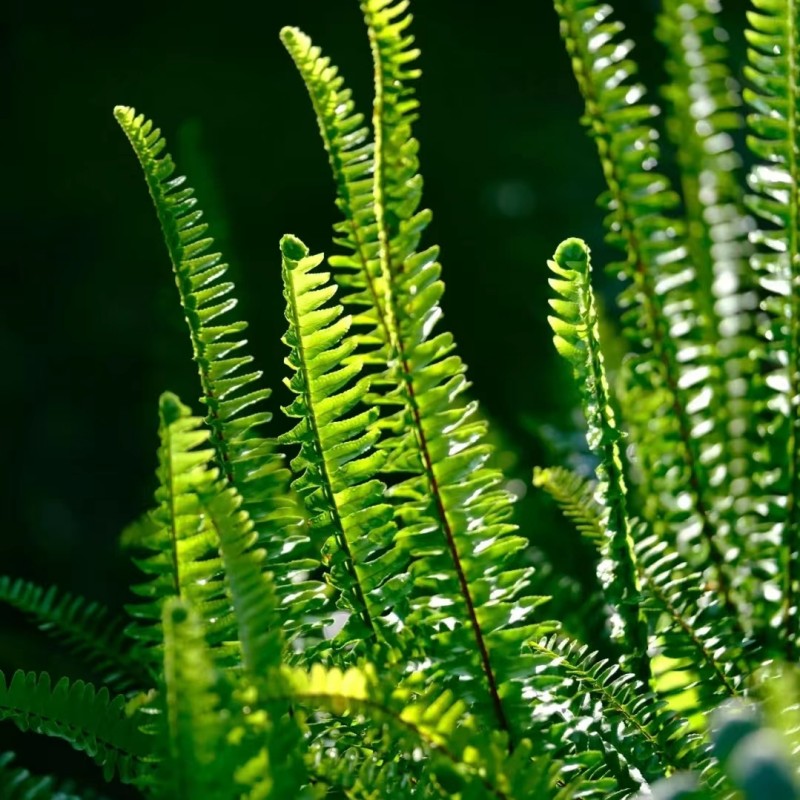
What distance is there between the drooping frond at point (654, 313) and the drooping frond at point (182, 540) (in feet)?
1.23

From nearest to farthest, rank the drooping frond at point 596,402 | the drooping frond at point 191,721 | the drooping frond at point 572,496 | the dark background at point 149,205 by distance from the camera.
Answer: the drooping frond at point 191,721
the drooping frond at point 596,402
the drooping frond at point 572,496
the dark background at point 149,205

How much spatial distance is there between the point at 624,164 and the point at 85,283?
132 cm

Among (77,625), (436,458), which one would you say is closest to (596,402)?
(436,458)

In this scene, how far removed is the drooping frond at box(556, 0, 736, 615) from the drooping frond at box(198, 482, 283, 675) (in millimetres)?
395

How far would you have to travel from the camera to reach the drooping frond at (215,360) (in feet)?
2.06

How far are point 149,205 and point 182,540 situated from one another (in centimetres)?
142

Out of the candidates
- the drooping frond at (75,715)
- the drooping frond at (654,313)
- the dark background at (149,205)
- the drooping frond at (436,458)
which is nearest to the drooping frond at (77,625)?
the drooping frond at (75,715)

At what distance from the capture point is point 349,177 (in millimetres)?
670

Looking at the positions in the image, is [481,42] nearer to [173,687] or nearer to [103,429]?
[103,429]

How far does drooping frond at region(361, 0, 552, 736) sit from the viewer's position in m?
0.60

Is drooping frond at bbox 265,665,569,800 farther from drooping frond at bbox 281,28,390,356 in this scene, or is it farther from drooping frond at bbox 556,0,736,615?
drooping frond at bbox 556,0,736,615

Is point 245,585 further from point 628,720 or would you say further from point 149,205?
point 149,205

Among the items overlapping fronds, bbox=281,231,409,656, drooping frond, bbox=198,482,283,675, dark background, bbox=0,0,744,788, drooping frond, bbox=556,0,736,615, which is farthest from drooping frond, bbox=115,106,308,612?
dark background, bbox=0,0,744,788

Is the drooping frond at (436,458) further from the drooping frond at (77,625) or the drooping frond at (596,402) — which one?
the drooping frond at (77,625)
